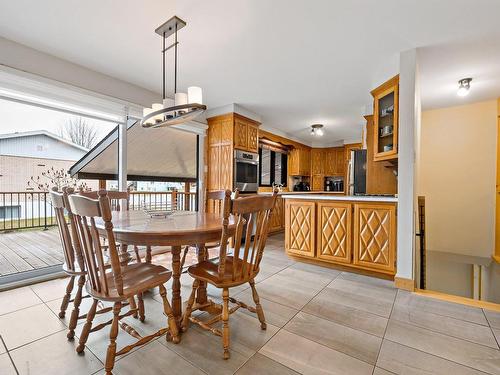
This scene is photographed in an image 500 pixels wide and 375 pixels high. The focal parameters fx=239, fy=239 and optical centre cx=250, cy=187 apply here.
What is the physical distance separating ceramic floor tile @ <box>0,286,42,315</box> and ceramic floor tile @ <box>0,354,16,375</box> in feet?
2.40

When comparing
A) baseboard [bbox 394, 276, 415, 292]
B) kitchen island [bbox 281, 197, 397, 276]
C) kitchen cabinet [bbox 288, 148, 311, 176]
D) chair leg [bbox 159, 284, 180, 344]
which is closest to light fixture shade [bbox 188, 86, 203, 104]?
chair leg [bbox 159, 284, 180, 344]

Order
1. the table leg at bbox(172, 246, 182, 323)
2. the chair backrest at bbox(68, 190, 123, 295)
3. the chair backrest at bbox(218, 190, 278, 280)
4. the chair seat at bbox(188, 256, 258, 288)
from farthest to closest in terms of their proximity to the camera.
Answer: the table leg at bbox(172, 246, 182, 323), the chair seat at bbox(188, 256, 258, 288), the chair backrest at bbox(218, 190, 278, 280), the chair backrest at bbox(68, 190, 123, 295)

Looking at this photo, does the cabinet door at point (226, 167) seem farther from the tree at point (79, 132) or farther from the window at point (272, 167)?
the tree at point (79, 132)

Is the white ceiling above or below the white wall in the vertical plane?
above

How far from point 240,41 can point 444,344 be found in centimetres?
299

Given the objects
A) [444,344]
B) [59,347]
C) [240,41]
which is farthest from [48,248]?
[444,344]

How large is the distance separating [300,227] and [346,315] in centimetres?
→ 145

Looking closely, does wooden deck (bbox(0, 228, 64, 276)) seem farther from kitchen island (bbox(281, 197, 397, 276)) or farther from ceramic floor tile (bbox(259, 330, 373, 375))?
kitchen island (bbox(281, 197, 397, 276))

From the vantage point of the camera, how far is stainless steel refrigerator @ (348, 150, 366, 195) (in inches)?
149

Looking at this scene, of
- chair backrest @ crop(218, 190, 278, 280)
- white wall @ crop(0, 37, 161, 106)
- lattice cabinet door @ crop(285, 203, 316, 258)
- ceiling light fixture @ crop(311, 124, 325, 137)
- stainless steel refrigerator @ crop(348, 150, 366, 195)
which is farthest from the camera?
ceiling light fixture @ crop(311, 124, 325, 137)

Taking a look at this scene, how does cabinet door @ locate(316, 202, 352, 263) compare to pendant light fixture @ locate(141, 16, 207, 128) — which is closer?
pendant light fixture @ locate(141, 16, 207, 128)

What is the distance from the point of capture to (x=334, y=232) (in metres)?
3.05

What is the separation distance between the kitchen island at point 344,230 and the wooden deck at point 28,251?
316 centimetres

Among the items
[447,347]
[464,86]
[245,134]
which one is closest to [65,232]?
[447,347]
